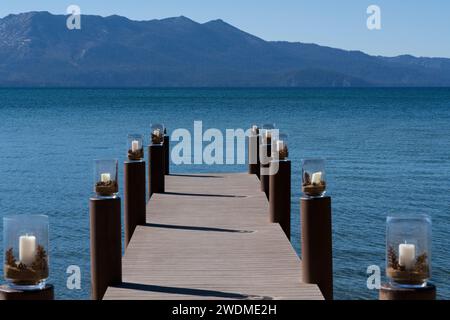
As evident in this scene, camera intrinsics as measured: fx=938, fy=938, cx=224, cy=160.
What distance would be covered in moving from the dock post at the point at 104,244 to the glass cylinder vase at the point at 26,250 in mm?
2426

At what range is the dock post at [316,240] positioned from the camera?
29.4ft

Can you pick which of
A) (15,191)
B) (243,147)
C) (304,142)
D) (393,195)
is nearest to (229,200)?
(393,195)

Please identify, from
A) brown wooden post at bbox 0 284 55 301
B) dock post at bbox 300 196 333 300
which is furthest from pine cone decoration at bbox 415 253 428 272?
dock post at bbox 300 196 333 300

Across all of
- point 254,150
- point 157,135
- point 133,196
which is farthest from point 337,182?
point 133,196

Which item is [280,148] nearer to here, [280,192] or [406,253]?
[280,192]

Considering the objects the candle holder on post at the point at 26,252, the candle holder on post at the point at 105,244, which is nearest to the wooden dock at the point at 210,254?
the candle holder on post at the point at 105,244

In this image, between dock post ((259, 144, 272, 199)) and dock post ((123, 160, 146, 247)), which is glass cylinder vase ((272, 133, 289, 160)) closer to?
dock post ((259, 144, 272, 199))

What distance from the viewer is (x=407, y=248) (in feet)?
20.2

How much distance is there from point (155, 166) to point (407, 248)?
10.0 meters

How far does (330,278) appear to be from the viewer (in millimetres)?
9117

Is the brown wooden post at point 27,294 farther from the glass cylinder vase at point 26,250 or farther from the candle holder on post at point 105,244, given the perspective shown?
the candle holder on post at point 105,244
